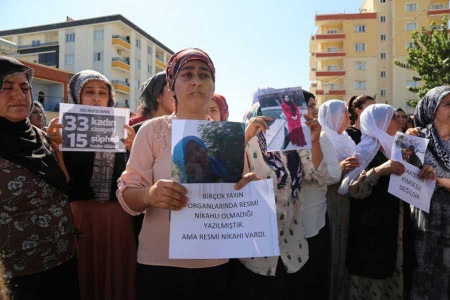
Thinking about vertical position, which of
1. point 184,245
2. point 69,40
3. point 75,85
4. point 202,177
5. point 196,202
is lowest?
point 184,245

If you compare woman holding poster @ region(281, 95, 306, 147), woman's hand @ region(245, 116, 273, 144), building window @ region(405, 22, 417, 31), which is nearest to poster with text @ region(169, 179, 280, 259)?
woman's hand @ region(245, 116, 273, 144)

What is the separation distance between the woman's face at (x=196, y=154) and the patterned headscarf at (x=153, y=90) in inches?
83.1

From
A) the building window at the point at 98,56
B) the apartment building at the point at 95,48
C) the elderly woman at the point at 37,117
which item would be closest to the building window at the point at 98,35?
the apartment building at the point at 95,48

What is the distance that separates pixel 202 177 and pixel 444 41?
61.9 feet

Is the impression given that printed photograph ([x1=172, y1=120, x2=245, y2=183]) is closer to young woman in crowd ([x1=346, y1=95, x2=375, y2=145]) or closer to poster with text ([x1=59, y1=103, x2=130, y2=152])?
poster with text ([x1=59, y1=103, x2=130, y2=152])

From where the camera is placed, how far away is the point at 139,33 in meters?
49.8

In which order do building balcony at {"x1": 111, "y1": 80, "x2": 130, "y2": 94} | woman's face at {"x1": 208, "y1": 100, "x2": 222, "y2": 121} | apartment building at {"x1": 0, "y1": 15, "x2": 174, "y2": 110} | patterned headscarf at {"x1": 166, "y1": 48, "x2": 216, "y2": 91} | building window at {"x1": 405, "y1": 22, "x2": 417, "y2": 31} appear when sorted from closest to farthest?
patterned headscarf at {"x1": 166, "y1": 48, "x2": 216, "y2": 91}, woman's face at {"x1": 208, "y1": 100, "x2": 222, "y2": 121}, building window at {"x1": 405, "y1": 22, "x2": 417, "y2": 31}, building balcony at {"x1": 111, "y1": 80, "x2": 130, "y2": 94}, apartment building at {"x1": 0, "y1": 15, "x2": 174, "y2": 110}

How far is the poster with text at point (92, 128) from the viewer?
2.56m

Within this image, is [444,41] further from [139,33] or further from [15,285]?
[139,33]

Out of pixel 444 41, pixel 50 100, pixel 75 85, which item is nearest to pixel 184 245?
pixel 75 85

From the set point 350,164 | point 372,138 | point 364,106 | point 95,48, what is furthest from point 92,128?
point 95,48

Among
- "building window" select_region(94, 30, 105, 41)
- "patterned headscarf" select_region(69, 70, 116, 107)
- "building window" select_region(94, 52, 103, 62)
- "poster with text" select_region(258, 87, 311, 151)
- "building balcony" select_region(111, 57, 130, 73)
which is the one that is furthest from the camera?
"building window" select_region(94, 52, 103, 62)

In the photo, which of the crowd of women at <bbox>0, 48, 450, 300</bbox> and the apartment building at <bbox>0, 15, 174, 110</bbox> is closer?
the crowd of women at <bbox>0, 48, 450, 300</bbox>

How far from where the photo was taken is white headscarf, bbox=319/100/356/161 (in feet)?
12.6
